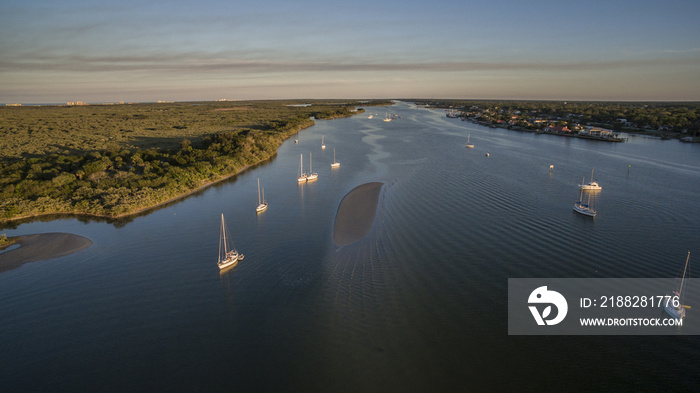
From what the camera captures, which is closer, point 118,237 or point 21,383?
point 21,383

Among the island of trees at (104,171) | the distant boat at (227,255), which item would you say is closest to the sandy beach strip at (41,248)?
the island of trees at (104,171)

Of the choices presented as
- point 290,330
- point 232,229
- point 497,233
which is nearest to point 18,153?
point 232,229

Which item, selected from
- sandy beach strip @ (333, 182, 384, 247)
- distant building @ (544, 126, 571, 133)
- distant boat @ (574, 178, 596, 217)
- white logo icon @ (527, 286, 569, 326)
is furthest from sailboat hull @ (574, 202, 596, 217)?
distant building @ (544, 126, 571, 133)

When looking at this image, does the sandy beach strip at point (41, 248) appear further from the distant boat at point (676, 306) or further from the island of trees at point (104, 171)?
the distant boat at point (676, 306)

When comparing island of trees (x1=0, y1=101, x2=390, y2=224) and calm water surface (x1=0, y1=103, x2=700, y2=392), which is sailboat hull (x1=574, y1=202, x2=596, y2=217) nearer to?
calm water surface (x1=0, y1=103, x2=700, y2=392)

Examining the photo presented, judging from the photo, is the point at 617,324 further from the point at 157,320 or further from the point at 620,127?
the point at 620,127

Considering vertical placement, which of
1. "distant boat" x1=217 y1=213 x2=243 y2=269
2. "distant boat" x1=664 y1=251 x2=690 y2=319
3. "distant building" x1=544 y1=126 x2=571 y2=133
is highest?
"distant building" x1=544 y1=126 x2=571 y2=133

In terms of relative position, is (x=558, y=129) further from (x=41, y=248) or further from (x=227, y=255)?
(x=41, y=248)
